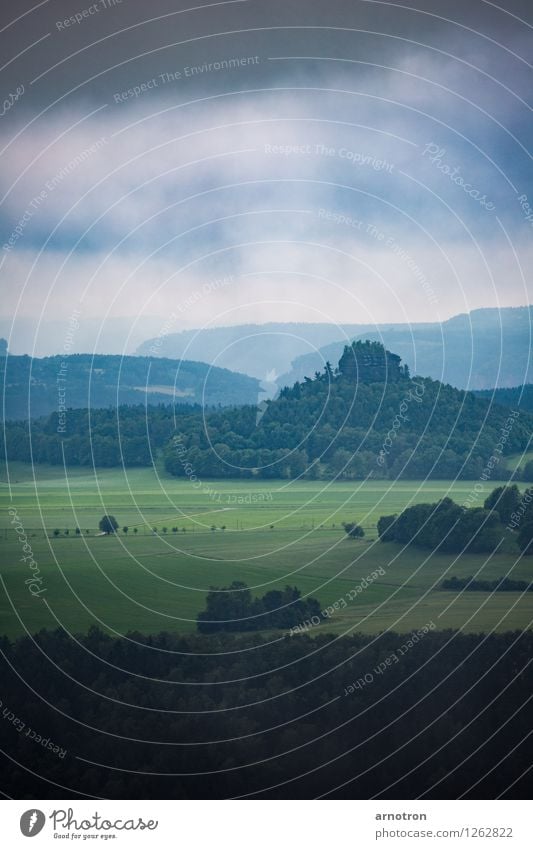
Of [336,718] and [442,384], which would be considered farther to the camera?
[442,384]

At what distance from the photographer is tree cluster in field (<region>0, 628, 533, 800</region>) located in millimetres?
13555

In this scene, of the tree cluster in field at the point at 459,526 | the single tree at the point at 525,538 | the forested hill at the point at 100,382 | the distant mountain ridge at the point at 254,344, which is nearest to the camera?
the single tree at the point at 525,538

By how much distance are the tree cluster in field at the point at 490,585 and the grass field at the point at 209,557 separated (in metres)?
0.14

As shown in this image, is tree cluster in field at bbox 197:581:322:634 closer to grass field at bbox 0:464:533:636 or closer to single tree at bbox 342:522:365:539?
grass field at bbox 0:464:533:636

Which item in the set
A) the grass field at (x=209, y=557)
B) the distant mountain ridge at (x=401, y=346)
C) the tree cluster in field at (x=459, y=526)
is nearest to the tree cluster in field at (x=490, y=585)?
the grass field at (x=209, y=557)

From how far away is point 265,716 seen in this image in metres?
14.3

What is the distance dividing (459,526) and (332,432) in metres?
4.74

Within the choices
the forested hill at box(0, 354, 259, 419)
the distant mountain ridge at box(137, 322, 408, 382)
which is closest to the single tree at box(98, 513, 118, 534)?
the forested hill at box(0, 354, 259, 419)

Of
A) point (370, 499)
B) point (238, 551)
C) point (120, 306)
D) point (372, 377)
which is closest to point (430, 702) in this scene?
point (238, 551)

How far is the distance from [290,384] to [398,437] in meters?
2.45

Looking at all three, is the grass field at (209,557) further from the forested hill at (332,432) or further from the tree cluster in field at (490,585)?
the forested hill at (332,432)

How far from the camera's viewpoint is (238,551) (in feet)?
59.1

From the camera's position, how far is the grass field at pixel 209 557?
15.9 m

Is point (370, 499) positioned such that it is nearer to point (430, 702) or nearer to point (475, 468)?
point (475, 468)
